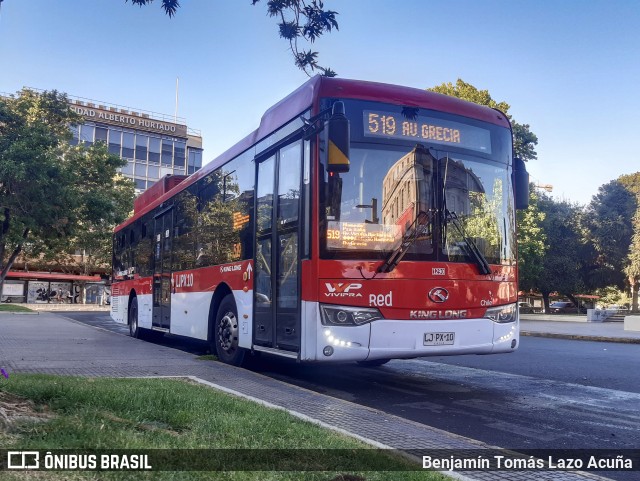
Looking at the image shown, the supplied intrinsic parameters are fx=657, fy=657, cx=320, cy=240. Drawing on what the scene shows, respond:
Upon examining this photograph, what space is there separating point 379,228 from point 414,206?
0.56 meters

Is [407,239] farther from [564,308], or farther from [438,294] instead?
[564,308]

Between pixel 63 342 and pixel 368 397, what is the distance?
8734mm

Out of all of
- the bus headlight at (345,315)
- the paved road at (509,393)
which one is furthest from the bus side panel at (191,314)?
the bus headlight at (345,315)

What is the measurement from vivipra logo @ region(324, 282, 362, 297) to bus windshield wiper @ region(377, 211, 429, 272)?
0.37 m

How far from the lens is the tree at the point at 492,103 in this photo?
35.8 meters

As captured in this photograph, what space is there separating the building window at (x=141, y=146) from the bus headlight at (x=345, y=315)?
62.0m

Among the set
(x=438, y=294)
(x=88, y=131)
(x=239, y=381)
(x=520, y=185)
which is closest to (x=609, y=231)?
(x=520, y=185)

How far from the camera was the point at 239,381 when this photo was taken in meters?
8.30

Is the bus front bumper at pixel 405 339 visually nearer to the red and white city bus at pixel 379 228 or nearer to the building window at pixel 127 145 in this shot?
the red and white city bus at pixel 379 228

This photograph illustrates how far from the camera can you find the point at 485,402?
26.4 ft

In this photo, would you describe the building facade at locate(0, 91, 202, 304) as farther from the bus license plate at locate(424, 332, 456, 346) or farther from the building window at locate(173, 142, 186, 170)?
the bus license plate at locate(424, 332, 456, 346)

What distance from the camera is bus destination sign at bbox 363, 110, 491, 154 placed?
8.16m

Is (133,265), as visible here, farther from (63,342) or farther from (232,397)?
(232,397)

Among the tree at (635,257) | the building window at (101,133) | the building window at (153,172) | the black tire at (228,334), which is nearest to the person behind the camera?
the black tire at (228,334)
